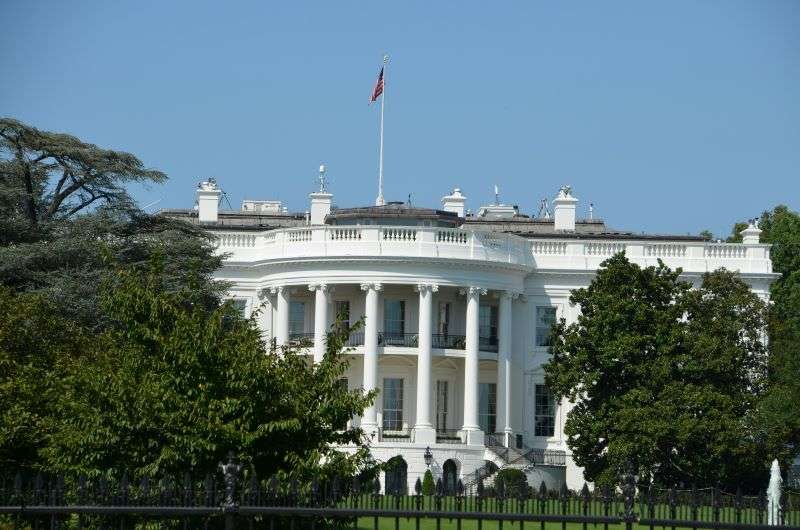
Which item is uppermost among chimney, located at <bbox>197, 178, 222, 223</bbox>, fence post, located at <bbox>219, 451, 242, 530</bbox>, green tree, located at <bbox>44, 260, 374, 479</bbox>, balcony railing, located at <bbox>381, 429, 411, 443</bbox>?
chimney, located at <bbox>197, 178, 222, 223</bbox>

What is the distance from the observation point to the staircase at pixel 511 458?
6775 centimetres

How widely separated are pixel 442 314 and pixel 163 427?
4345 cm

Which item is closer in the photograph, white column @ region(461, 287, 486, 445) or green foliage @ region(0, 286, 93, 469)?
green foliage @ region(0, 286, 93, 469)

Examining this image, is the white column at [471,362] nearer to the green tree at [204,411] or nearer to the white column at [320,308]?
the white column at [320,308]

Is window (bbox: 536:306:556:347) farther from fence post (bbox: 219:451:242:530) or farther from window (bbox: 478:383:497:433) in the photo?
fence post (bbox: 219:451:242:530)

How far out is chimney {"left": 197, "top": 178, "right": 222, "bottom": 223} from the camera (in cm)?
8100

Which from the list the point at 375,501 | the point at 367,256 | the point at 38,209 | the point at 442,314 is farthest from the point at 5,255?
the point at 375,501

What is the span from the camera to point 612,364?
6025cm

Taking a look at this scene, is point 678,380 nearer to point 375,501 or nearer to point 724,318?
point 724,318

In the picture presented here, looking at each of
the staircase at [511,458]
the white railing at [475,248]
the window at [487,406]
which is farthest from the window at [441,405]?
the white railing at [475,248]

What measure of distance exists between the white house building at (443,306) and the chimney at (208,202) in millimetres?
4699

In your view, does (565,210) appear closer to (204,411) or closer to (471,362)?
(471,362)

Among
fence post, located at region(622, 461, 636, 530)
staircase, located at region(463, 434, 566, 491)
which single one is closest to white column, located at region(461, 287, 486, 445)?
staircase, located at region(463, 434, 566, 491)

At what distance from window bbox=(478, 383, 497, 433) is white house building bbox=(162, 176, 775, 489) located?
6 centimetres
